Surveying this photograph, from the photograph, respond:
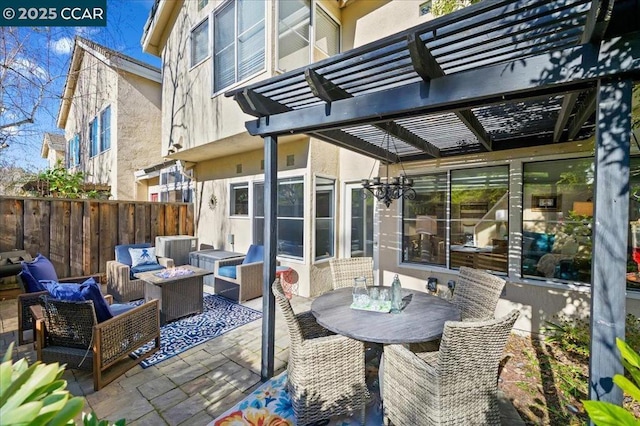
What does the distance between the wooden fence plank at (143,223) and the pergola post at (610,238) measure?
8621mm

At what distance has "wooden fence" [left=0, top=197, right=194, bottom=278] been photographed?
575 centimetres

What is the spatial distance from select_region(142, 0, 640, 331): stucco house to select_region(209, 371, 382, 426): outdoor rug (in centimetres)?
275

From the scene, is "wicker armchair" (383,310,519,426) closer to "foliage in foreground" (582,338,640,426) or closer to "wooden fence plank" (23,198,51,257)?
"foliage in foreground" (582,338,640,426)

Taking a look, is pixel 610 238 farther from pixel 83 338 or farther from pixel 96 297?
pixel 83 338

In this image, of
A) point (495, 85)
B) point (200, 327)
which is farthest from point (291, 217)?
point (495, 85)

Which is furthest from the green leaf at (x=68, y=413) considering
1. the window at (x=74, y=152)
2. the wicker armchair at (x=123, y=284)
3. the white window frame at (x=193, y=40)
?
the window at (x=74, y=152)

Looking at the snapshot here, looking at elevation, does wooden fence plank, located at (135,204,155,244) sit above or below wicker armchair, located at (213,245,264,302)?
above

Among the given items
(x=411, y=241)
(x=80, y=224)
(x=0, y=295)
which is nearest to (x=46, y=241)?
(x=80, y=224)

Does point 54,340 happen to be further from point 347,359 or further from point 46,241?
point 46,241

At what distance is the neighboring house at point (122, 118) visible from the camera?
982cm

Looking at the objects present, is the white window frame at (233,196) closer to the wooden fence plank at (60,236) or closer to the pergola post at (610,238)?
the wooden fence plank at (60,236)

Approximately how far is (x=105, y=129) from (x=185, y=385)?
11469 millimetres

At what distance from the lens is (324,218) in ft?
20.8

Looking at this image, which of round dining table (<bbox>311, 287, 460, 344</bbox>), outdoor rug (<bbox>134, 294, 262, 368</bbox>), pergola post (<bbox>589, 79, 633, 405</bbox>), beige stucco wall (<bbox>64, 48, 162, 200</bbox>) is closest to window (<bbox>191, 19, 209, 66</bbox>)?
beige stucco wall (<bbox>64, 48, 162, 200</bbox>)
